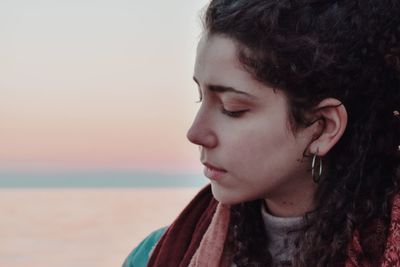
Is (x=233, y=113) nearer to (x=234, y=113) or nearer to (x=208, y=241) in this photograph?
(x=234, y=113)

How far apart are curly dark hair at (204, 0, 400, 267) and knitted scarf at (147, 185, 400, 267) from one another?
0.06ft

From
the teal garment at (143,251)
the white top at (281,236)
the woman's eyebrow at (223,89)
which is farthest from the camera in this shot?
the teal garment at (143,251)

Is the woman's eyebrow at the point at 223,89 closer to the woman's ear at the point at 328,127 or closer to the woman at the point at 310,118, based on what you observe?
the woman at the point at 310,118

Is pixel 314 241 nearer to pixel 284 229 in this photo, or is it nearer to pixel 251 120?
pixel 284 229

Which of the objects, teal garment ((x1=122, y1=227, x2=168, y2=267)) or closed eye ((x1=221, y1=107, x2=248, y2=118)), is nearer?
closed eye ((x1=221, y1=107, x2=248, y2=118))

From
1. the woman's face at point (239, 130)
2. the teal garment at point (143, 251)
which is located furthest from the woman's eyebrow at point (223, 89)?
the teal garment at point (143, 251)

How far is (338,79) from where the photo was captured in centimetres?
160

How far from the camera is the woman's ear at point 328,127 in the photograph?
5.30 ft

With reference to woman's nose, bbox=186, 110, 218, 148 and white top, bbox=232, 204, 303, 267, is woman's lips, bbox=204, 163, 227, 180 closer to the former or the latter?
woman's nose, bbox=186, 110, 218, 148

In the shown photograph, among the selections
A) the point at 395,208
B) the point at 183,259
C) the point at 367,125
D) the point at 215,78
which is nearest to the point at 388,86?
the point at 367,125

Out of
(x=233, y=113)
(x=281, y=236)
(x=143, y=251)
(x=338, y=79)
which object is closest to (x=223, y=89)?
(x=233, y=113)

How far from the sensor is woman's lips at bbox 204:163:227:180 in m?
1.63

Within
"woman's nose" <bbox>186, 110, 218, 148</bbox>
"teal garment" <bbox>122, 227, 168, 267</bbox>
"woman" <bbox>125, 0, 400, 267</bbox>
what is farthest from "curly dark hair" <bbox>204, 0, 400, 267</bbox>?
"teal garment" <bbox>122, 227, 168, 267</bbox>

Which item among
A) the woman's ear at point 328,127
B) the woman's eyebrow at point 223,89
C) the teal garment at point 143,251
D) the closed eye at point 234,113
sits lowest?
Result: the teal garment at point 143,251
